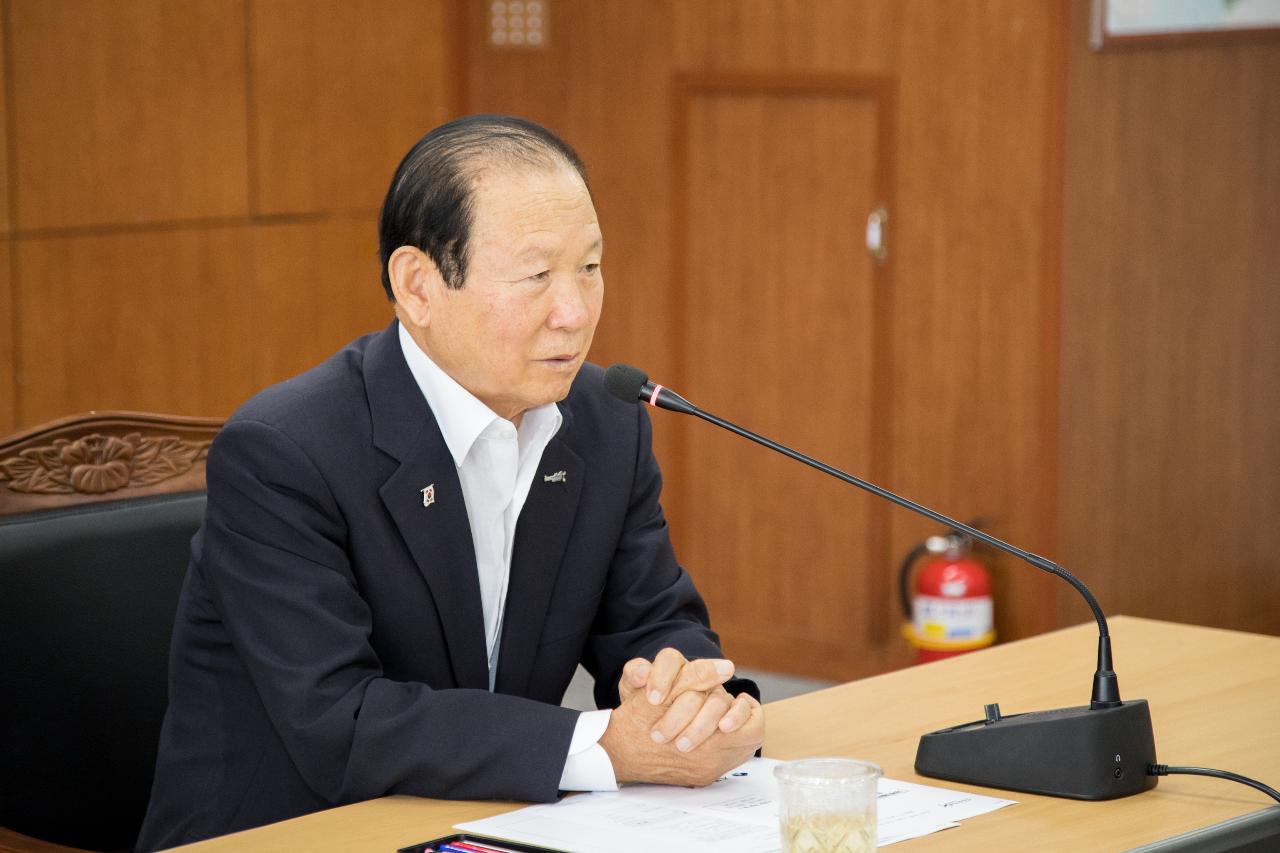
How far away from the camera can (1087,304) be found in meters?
4.16

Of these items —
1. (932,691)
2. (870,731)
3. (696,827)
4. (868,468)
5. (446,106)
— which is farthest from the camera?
(446,106)

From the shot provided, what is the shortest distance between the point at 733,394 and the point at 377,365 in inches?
115

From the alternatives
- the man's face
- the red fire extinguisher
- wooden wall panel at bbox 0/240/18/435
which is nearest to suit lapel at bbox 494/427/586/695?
the man's face

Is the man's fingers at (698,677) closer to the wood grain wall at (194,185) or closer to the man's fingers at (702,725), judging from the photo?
the man's fingers at (702,725)

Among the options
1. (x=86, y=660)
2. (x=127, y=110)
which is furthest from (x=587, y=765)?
(x=127, y=110)

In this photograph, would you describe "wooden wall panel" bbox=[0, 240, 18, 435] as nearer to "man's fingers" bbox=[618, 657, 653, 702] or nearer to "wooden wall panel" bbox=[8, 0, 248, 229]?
"wooden wall panel" bbox=[8, 0, 248, 229]

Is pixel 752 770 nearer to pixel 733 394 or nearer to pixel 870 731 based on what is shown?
pixel 870 731

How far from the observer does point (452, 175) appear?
176 centimetres

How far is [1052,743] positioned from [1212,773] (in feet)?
0.49

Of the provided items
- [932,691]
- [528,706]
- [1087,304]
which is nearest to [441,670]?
[528,706]

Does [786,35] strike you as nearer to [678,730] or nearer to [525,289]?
[525,289]

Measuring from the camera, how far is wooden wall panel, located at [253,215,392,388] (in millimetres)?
4496

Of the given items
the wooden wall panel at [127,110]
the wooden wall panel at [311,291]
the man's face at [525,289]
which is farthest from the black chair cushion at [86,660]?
the wooden wall panel at [311,291]

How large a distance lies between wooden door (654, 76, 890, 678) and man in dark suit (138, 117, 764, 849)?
2.62 m
